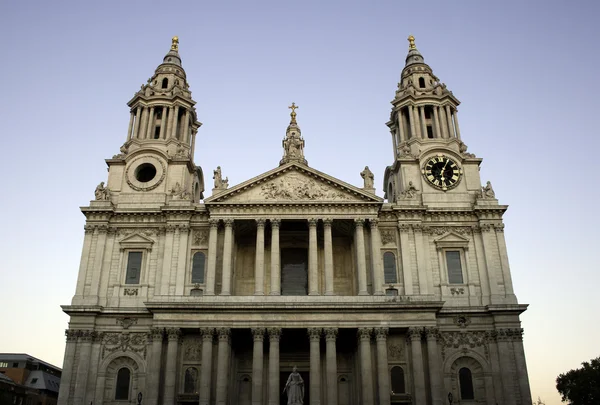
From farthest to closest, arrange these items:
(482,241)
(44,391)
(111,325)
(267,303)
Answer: (44,391)
(482,241)
(111,325)
(267,303)

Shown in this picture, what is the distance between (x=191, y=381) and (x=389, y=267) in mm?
15309

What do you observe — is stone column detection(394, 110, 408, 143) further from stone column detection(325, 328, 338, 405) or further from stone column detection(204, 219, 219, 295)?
stone column detection(325, 328, 338, 405)

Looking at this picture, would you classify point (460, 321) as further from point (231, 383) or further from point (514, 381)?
point (231, 383)

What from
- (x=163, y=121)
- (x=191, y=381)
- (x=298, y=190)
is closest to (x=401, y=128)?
(x=298, y=190)

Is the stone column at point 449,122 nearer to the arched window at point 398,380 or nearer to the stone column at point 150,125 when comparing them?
the arched window at point 398,380

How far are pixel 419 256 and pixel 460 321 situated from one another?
508 centimetres

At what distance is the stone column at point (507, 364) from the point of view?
34688 mm

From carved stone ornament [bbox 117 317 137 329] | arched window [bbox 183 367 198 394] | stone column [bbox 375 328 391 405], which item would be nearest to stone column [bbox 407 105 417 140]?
stone column [bbox 375 328 391 405]

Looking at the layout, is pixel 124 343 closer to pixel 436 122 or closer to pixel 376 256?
pixel 376 256

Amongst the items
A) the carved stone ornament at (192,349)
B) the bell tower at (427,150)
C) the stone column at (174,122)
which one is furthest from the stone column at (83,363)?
the bell tower at (427,150)

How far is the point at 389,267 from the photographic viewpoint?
3928 cm

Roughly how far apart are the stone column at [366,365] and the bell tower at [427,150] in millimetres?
10826

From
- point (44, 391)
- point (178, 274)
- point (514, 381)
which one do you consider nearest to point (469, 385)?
point (514, 381)

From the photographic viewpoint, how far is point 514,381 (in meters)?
35.2
